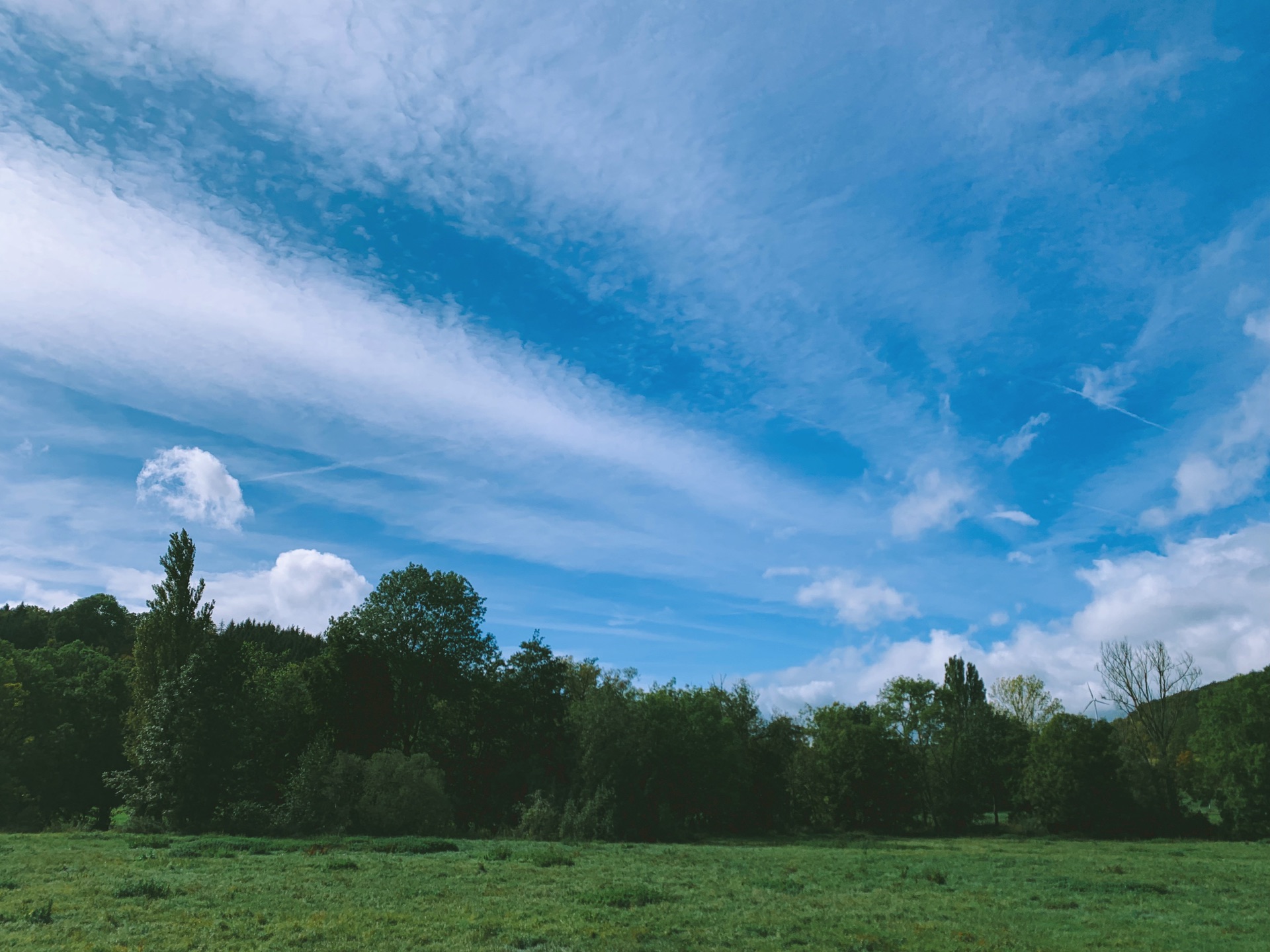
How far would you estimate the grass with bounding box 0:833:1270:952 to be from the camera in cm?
1508

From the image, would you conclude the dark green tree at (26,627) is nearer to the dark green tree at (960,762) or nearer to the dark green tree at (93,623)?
the dark green tree at (93,623)

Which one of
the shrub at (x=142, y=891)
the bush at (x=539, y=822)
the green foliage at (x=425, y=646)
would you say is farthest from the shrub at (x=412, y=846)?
the green foliage at (x=425, y=646)

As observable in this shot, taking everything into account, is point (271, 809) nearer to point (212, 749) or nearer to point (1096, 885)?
point (212, 749)

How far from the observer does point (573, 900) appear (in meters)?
19.6

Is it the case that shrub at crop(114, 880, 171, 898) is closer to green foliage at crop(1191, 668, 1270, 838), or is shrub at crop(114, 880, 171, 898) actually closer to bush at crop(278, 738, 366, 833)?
bush at crop(278, 738, 366, 833)

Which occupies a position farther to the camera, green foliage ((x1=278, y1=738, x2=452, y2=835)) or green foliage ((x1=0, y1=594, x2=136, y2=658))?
green foliage ((x1=0, y1=594, x2=136, y2=658))

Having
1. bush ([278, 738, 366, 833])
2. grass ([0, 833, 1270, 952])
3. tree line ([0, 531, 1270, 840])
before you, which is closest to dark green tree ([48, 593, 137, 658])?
tree line ([0, 531, 1270, 840])

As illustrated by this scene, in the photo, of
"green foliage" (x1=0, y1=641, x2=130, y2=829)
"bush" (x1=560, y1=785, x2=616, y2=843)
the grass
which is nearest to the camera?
the grass

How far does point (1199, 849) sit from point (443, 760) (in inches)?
1987

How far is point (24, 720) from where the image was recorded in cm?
5638

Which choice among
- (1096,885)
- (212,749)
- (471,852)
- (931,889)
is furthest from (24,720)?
(1096,885)

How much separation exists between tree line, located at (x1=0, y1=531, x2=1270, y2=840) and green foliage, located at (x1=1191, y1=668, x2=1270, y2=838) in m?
0.16

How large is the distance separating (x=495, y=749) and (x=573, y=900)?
3918 centimetres

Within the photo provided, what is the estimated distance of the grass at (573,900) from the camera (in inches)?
594
